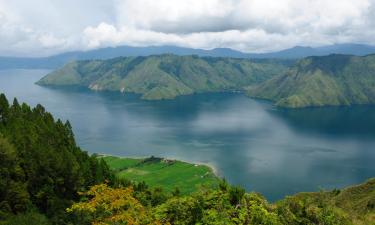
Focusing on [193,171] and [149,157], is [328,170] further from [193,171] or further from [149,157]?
[149,157]

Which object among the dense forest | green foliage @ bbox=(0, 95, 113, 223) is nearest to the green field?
the dense forest

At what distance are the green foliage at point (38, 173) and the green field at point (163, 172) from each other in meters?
72.2

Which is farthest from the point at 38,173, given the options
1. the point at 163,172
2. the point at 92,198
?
the point at 163,172

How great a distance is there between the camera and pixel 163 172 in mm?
152500

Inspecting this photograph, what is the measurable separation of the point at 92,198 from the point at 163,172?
124 m

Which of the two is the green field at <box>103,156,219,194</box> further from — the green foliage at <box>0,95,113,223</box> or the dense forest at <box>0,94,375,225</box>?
the green foliage at <box>0,95,113,223</box>

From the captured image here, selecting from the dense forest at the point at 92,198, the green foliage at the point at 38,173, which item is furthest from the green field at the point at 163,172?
the green foliage at the point at 38,173

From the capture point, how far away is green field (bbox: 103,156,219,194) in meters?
140

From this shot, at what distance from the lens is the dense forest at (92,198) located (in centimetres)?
2361

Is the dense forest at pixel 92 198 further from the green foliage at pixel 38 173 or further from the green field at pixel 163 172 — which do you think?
the green field at pixel 163 172

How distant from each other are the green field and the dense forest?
6471 cm

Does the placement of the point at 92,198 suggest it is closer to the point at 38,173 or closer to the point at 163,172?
the point at 38,173

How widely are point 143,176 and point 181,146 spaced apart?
49.4 m

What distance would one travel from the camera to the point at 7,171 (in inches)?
1834
